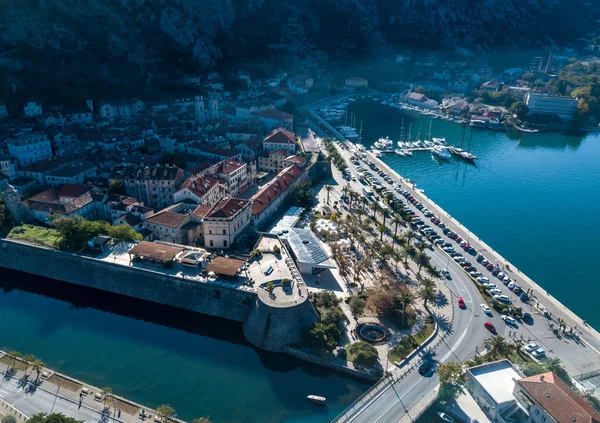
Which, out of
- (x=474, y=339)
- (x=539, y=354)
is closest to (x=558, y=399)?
(x=539, y=354)

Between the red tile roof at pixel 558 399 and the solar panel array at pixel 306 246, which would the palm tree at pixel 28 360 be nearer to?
the solar panel array at pixel 306 246

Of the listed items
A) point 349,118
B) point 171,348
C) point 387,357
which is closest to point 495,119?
point 349,118

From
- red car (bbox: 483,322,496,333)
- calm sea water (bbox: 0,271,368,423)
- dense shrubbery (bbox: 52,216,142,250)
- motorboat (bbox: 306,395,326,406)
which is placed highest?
dense shrubbery (bbox: 52,216,142,250)

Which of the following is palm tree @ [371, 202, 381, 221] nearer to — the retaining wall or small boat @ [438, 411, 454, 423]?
the retaining wall

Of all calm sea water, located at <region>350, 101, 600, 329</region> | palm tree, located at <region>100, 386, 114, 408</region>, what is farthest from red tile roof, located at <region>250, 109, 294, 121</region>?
palm tree, located at <region>100, 386, 114, 408</region>

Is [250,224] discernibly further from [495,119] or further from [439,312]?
[495,119]

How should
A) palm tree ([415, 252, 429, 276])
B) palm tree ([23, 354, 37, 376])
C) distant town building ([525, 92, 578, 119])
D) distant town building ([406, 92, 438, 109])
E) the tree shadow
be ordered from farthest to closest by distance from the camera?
distant town building ([406, 92, 438, 109]), distant town building ([525, 92, 578, 119]), palm tree ([415, 252, 429, 276]), the tree shadow, palm tree ([23, 354, 37, 376])
